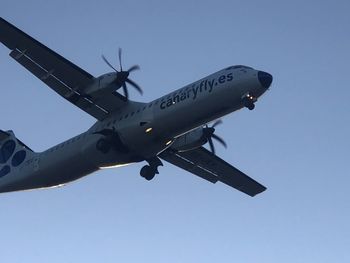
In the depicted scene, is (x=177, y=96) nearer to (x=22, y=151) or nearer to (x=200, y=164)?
(x=200, y=164)

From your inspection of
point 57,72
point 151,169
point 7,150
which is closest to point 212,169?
point 151,169

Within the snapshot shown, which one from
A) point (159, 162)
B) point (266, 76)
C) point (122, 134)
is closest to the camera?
point (266, 76)

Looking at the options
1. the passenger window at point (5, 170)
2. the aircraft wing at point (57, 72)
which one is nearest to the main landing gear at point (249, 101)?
the aircraft wing at point (57, 72)

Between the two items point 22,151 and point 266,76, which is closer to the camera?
point 266,76

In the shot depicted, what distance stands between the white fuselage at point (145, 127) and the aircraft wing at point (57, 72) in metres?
0.73

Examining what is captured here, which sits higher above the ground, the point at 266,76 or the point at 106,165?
the point at 266,76

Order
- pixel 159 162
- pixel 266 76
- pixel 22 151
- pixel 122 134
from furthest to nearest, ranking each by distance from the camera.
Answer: pixel 22 151 < pixel 159 162 < pixel 122 134 < pixel 266 76

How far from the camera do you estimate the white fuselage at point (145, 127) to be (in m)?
29.3

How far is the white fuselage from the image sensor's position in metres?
29.3

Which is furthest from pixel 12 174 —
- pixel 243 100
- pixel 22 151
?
pixel 243 100

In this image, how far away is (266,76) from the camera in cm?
2902

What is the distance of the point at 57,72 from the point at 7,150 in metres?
7.53

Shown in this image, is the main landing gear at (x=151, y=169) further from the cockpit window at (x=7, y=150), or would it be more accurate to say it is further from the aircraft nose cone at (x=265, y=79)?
the cockpit window at (x=7, y=150)

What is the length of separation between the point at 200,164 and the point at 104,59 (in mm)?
8392
